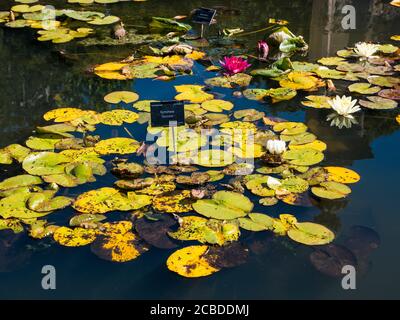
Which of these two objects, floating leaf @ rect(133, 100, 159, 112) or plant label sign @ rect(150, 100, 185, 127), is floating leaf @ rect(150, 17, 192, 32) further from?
plant label sign @ rect(150, 100, 185, 127)

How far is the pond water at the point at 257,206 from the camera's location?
2.08 m

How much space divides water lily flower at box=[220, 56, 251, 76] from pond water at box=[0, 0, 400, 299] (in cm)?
16

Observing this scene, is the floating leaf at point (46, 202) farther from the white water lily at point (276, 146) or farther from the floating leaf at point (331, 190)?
the floating leaf at point (331, 190)

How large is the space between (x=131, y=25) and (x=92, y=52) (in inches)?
33.0

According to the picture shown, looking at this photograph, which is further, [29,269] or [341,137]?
[341,137]

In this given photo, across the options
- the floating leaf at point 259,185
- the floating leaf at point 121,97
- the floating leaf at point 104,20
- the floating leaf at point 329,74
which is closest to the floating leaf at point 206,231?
the floating leaf at point 259,185

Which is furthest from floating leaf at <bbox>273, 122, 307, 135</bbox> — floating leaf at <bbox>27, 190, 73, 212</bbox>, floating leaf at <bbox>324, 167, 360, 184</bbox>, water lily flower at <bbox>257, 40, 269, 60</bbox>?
floating leaf at <bbox>27, 190, 73, 212</bbox>

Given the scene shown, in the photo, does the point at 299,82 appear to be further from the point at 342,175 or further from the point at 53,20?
the point at 53,20

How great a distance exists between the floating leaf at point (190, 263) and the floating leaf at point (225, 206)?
24 centimetres

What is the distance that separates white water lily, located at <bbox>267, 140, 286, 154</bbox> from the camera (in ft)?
9.37

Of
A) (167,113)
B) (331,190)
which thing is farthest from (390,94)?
(167,113)
